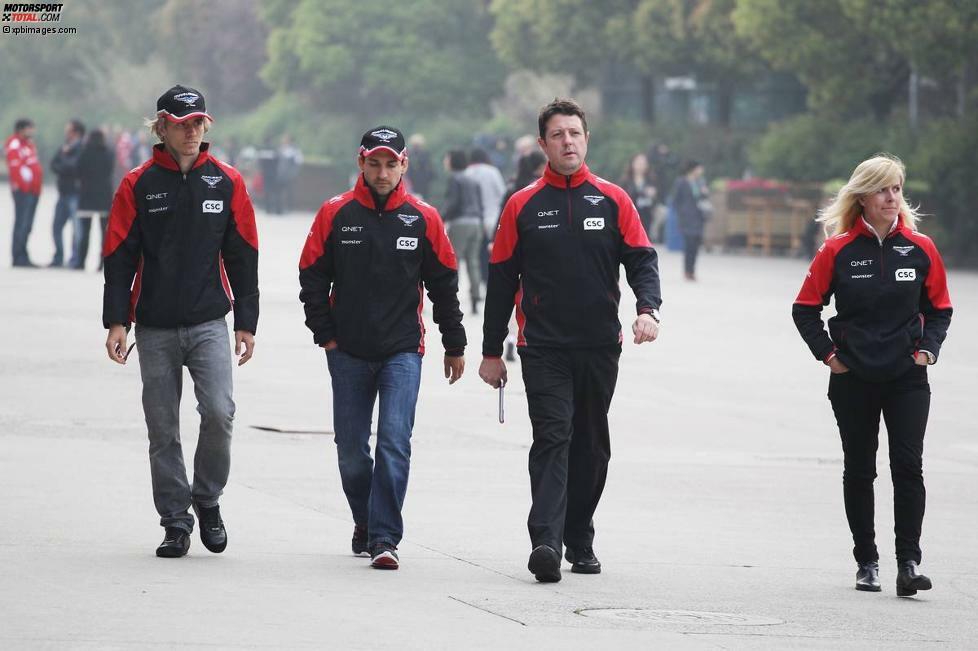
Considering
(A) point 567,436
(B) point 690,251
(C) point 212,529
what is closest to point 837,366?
(A) point 567,436

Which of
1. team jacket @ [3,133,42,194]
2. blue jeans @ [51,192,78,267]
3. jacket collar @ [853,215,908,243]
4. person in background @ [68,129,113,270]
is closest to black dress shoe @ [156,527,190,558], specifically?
jacket collar @ [853,215,908,243]

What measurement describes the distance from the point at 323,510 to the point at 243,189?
1932mm

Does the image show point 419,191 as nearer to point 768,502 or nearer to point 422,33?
point 422,33

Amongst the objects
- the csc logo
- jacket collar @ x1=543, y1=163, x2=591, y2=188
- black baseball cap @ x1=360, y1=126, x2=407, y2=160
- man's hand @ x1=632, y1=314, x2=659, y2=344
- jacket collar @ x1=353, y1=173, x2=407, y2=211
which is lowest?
man's hand @ x1=632, y1=314, x2=659, y2=344

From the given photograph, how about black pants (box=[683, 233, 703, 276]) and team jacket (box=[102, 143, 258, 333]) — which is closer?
team jacket (box=[102, 143, 258, 333])

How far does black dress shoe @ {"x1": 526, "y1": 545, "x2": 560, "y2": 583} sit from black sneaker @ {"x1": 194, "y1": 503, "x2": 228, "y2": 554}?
125 centimetres

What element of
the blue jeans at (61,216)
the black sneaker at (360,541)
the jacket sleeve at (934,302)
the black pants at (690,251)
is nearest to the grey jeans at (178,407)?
the black sneaker at (360,541)

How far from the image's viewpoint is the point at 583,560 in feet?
26.9

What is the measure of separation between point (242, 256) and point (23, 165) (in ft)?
62.1

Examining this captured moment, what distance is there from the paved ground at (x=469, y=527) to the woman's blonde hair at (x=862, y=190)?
1.43 m

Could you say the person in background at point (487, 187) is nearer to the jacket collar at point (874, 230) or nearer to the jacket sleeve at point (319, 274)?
the jacket sleeve at point (319, 274)

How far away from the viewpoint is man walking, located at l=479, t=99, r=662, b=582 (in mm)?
8047

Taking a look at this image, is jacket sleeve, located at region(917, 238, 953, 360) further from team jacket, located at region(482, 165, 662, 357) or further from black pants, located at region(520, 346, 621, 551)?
black pants, located at region(520, 346, 621, 551)

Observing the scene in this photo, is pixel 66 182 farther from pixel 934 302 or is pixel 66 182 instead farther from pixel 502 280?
pixel 934 302
